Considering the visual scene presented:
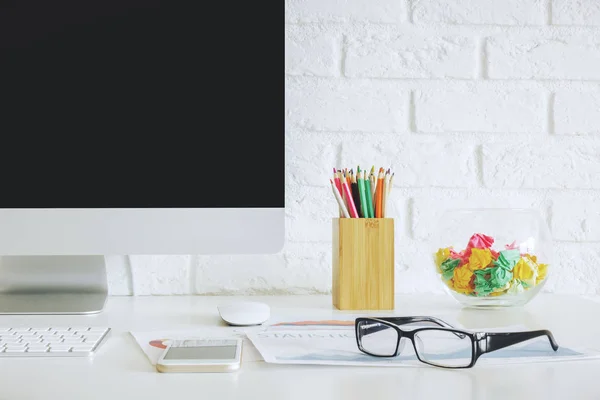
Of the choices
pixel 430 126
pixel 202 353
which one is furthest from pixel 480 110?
pixel 202 353

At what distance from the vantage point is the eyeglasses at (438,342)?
58cm

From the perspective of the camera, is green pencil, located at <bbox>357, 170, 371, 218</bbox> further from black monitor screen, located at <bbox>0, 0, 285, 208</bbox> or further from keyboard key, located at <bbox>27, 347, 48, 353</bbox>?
keyboard key, located at <bbox>27, 347, 48, 353</bbox>

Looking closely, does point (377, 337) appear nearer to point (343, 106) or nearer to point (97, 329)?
point (97, 329)

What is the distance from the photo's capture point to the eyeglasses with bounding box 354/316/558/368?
584mm

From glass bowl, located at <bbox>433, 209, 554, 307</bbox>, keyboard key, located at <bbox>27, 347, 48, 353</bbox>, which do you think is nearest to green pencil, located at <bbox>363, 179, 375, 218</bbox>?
glass bowl, located at <bbox>433, 209, 554, 307</bbox>

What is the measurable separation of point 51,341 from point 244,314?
0.23 meters

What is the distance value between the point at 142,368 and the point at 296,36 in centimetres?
69

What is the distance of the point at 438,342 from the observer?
2.19 ft

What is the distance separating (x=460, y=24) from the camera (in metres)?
1.12

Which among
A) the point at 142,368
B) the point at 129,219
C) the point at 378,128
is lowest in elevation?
the point at 142,368

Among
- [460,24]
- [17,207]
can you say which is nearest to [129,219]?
[17,207]

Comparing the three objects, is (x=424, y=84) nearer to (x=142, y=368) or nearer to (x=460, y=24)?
(x=460, y=24)

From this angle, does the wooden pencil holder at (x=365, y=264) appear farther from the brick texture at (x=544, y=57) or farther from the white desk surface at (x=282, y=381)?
the brick texture at (x=544, y=57)

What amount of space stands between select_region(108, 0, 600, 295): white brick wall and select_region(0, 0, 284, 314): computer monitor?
0.23 m
